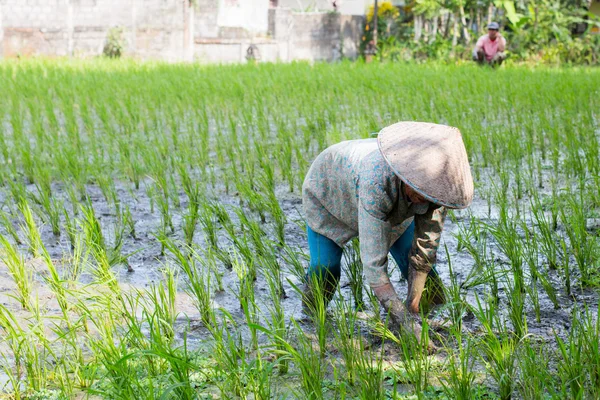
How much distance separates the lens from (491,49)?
1066 cm

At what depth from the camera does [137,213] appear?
3596 mm

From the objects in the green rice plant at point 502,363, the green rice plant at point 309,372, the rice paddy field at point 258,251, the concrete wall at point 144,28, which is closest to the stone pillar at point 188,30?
the concrete wall at point 144,28

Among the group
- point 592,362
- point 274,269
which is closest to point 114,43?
point 274,269

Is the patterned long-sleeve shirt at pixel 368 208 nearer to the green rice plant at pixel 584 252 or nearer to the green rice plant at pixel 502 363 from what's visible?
the green rice plant at pixel 502 363

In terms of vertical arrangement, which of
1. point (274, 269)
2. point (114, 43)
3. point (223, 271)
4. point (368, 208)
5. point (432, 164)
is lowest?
point (223, 271)

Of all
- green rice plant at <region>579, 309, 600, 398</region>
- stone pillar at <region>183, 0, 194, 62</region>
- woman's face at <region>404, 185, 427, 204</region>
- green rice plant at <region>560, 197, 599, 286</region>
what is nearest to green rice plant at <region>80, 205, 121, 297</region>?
woman's face at <region>404, 185, 427, 204</region>

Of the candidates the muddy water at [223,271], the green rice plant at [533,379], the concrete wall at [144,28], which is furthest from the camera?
the concrete wall at [144,28]

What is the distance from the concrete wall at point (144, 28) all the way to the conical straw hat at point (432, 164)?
1287cm

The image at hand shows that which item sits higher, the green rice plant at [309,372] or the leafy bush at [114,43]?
the leafy bush at [114,43]

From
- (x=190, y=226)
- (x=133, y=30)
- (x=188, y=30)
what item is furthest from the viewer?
(x=188, y=30)

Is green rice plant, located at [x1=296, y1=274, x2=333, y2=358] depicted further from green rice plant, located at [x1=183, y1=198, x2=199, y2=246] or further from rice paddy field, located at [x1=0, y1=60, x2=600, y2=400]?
green rice plant, located at [x1=183, y1=198, x2=199, y2=246]

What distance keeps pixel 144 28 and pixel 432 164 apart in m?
13.2

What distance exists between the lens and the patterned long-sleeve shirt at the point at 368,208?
6.42 ft

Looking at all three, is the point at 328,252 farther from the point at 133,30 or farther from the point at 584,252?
the point at 133,30
